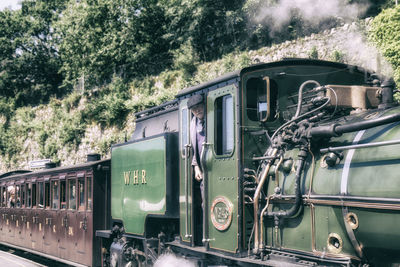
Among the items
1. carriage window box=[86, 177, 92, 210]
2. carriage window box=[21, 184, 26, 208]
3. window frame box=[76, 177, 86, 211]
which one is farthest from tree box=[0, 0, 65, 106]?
carriage window box=[86, 177, 92, 210]

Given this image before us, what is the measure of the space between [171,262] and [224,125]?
2690mm

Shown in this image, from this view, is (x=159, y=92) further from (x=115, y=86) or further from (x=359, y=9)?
(x=359, y=9)

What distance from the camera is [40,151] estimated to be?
32.4 meters

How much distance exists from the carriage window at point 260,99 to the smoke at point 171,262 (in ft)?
8.19

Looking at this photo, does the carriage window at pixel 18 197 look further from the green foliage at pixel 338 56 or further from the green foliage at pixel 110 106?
the green foliage at pixel 338 56

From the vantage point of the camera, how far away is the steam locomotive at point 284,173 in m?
4.56

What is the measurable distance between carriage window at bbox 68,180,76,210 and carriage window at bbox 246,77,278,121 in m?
7.83

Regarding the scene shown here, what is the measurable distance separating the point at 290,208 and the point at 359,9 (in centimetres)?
A: 1769

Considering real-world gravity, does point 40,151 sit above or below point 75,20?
below

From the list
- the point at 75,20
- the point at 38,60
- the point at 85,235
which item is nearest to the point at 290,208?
the point at 85,235

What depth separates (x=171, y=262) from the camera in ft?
25.9

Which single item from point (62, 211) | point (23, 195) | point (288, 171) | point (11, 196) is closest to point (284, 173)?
point (288, 171)

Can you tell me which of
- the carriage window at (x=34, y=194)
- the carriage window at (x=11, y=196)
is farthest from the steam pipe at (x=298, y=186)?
the carriage window at (x=11, y=196)

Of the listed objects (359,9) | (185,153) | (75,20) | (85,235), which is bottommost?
(85,235)
